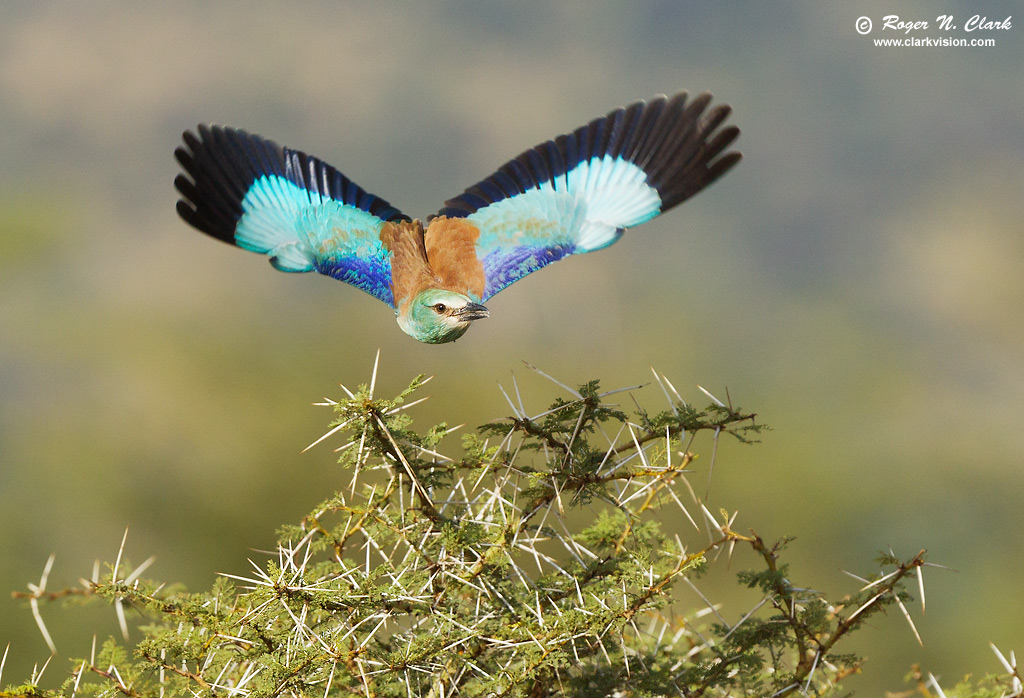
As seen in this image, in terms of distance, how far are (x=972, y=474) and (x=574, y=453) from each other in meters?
11.1

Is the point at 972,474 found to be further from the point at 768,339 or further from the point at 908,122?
the point at 908,122

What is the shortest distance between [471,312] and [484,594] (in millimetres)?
1029

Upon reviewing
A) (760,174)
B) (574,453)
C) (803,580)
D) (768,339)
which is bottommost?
(803,580)

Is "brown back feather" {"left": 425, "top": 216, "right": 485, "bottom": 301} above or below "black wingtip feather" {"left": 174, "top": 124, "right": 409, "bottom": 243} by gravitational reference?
below

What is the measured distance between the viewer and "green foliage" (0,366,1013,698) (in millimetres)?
1527

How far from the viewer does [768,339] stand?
1418 cm

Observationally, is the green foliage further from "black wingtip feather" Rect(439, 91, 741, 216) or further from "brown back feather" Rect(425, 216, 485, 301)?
"black wingtip feather" Rect(439, 91, 741, 216)

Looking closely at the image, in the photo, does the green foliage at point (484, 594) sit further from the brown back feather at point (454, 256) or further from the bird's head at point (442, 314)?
the brown back feather at point (454, 256)

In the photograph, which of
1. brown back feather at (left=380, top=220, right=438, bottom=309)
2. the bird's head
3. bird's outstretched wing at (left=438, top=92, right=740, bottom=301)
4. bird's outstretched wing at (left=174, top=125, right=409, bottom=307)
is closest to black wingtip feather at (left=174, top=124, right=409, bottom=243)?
bird's outstretched wing at (left=174, top=125, right=409, bottom=307)

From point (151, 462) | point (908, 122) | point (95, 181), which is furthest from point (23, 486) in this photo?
point (908, 122)

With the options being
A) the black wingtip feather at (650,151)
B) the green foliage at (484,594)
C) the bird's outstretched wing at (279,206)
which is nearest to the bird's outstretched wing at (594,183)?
the black wingtip feather at (650,151)

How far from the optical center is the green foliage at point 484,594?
1.53 meters

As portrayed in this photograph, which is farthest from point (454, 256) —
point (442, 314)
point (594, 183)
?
point (594, 183)

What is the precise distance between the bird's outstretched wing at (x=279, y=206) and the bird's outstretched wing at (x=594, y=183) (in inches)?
12.4
